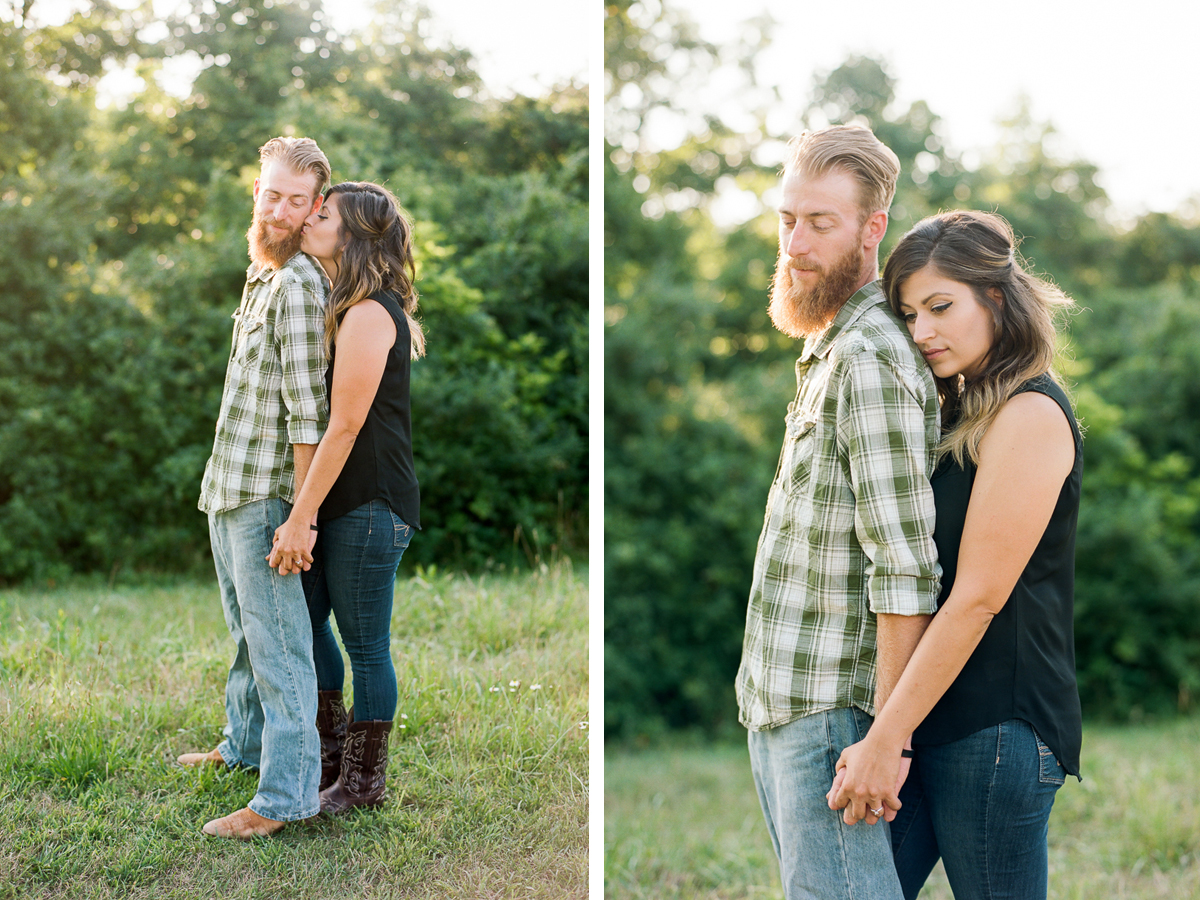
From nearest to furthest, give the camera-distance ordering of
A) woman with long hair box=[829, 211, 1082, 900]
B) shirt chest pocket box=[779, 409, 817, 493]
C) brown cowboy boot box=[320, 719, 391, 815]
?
woman with long hair box=[829, 211, 1082, 900], shirt chest pocket box=[779, 409, 817, 493], brown cowboy boot box=[320, 719, 391, 815]

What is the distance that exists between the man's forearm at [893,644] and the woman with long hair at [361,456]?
1194 mm

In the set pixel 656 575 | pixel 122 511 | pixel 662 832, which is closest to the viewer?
pixel 662 832

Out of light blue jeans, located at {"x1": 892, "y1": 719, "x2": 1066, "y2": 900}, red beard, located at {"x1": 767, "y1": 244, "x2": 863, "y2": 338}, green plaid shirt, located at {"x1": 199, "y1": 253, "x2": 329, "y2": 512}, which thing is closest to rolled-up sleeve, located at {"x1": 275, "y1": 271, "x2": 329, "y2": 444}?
green plaid shirt, located at {"x1": 199, "y1": 253, "x2": 329, "y2": 512}

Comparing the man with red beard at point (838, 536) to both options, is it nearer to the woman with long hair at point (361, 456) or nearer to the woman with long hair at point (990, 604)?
the woman with long hair at point (990, 604)

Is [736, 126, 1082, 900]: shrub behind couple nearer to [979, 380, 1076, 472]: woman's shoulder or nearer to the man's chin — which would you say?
[979, 380, 1076, 472]: woman's shoulder

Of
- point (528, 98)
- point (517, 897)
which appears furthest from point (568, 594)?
point (528, 98)

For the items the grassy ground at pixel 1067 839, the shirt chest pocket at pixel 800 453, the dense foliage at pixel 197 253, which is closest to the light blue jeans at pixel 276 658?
the shirt chest pocket at pixel 800 453

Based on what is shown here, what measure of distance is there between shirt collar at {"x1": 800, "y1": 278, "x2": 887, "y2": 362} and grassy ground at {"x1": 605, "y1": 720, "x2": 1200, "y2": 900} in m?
2.06

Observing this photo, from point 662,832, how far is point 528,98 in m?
3.64

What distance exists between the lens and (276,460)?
81.0 inches

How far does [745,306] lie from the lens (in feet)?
22.9

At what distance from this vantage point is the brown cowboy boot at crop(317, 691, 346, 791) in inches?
89.9

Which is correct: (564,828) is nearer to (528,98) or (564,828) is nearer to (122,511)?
(122,511)

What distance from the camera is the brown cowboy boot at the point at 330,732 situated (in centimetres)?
228
